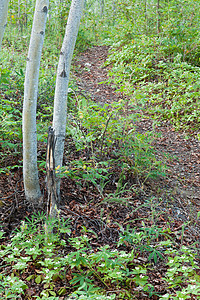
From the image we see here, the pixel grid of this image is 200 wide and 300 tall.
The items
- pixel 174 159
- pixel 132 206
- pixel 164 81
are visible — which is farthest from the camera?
pixel 164 81

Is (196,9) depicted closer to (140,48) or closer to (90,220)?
(140,48)

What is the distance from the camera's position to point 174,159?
5.19 meters

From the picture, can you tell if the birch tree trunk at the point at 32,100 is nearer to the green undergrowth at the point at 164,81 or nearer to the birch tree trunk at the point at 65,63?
the birch tree trunk at the point at 65,63

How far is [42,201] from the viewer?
3066mm

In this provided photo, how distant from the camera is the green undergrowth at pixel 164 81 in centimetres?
652

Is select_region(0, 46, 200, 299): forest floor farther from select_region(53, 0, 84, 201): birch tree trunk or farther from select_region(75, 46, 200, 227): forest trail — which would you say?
select_region(53, 0, 84, 201): birch tree trunk

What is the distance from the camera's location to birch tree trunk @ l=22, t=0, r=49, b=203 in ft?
8.38

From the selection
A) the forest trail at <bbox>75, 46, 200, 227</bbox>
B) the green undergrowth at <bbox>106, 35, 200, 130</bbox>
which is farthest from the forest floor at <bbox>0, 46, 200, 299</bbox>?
the green undergrowth at <bbox>106, 35, 200, 130</bbox>

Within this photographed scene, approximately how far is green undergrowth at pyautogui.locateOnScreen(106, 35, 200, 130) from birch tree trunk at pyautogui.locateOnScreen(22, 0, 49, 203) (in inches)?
124

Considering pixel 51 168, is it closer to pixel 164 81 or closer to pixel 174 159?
pixel 174 159

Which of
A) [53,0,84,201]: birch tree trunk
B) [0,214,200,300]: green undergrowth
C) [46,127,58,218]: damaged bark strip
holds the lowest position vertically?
[0,214,200,300]: green undergrowth

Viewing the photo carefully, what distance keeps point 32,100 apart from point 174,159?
3.42 meters

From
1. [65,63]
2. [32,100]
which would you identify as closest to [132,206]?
[32,100]

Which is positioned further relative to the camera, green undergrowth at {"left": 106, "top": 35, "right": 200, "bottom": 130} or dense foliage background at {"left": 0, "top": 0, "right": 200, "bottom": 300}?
green undergrowth at {"left": 106, "top": 35, "right": 200, "bottom": 130}
